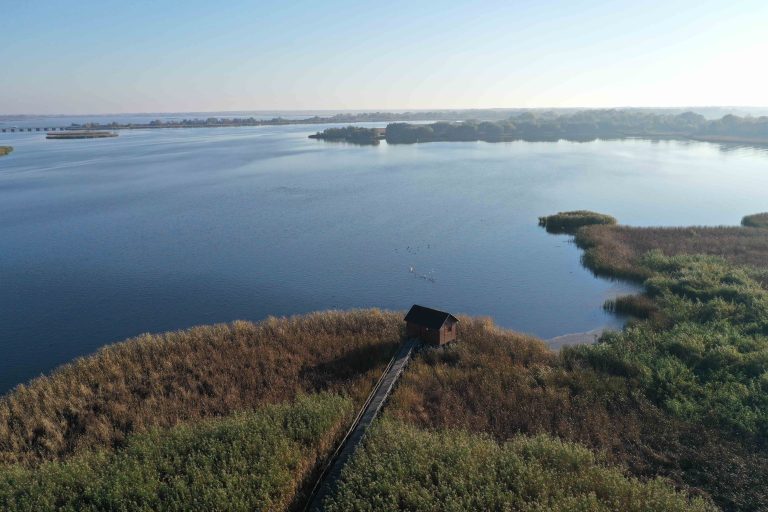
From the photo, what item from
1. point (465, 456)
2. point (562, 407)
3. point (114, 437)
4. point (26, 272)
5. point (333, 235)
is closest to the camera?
point (465, 456)

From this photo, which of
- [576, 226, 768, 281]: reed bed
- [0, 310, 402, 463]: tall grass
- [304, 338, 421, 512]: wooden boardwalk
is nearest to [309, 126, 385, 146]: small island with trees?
[576, 226, 768, 281]: reed bed

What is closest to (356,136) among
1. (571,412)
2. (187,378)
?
(187,378)

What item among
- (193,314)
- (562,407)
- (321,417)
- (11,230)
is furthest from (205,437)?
(11,230)

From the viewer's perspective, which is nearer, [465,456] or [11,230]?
[465,456]

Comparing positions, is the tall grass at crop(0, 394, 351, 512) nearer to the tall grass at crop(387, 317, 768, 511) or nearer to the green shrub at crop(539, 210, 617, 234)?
the tall grass at crop(387, 317, 768, 511)

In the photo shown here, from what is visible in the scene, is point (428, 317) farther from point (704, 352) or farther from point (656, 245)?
point (656, 245)

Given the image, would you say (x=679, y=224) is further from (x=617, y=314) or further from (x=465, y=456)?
(x=465, y=456)
